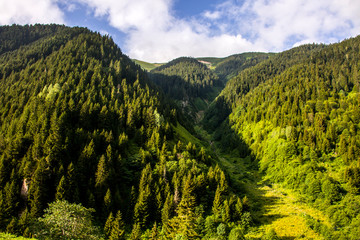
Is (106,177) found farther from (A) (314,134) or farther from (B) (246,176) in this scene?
(A) (314,134)

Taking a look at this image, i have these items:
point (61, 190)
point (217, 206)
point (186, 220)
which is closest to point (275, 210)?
point (217, 206)

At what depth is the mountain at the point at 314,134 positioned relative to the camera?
70.9m

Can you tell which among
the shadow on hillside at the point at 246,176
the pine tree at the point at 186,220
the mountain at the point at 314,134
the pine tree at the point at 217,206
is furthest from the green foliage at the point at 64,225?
the mountain at the point at 314,134

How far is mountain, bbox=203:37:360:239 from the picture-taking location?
233 feet

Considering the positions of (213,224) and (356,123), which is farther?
(356,123)

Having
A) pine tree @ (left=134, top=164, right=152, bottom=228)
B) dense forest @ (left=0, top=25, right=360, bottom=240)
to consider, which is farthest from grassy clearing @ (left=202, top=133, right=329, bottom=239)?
pine tree @ (left=134, top=164, right=152, bottom=228)

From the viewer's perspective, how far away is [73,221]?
39.4 meters

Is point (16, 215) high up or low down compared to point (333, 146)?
down

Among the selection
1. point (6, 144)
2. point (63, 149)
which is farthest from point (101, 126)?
point (6, 144)

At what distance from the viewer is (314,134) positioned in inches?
3976

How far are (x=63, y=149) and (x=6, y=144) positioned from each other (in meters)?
23.8

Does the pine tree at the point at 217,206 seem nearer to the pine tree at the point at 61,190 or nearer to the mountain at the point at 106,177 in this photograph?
the mountain at the point at 106,177

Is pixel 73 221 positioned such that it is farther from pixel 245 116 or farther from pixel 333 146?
pixel 245 116

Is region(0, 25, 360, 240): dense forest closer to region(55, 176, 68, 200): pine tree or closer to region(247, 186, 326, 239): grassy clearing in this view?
region(55, 176, 68, 200): pine tree
